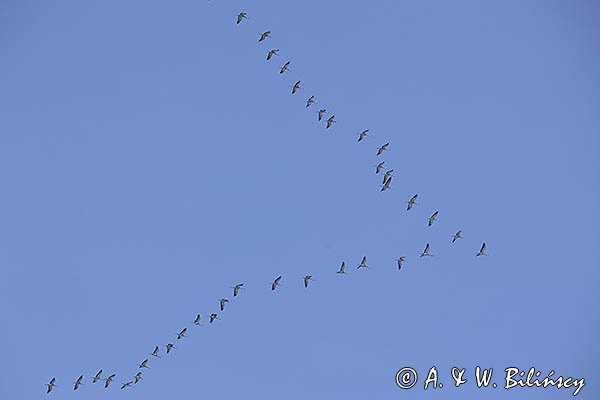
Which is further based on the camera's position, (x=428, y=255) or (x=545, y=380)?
(x=428, y=255)

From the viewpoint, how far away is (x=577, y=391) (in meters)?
86.9

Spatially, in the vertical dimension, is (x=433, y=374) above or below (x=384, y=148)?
below

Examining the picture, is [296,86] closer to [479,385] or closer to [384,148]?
[384,148]

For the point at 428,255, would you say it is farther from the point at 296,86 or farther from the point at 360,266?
the point at 296,86

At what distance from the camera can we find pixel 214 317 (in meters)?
92.9

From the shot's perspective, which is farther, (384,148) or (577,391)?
(384,148)

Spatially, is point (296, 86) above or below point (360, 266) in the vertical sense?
above

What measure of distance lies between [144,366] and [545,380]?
744 inches

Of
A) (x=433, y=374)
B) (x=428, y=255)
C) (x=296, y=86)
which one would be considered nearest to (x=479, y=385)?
(x=433, y=374)

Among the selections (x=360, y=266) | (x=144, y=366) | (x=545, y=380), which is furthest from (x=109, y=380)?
(x=545, y=380)

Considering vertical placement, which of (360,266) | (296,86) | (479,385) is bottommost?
(479,385)

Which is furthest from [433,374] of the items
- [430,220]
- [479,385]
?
[430,220]

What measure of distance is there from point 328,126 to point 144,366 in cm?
1422

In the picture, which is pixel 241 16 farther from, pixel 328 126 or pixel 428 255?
pixel 428 255
